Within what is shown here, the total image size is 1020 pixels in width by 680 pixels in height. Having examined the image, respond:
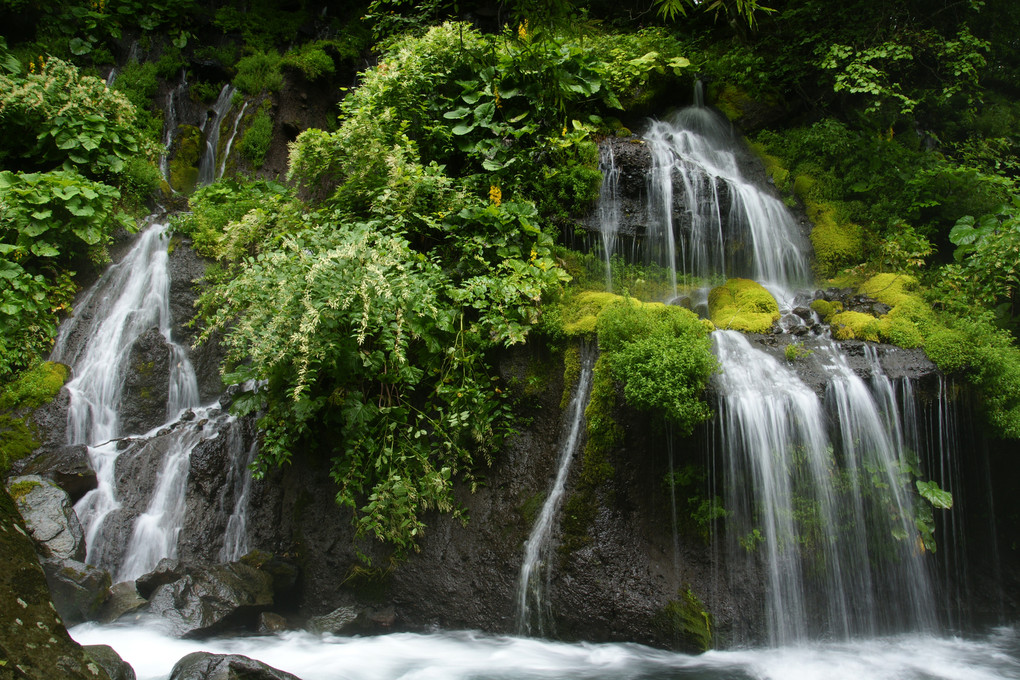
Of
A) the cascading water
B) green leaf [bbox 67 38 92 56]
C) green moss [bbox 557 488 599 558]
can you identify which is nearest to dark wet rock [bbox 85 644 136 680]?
the cascading water

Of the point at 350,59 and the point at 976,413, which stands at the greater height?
the point at 350,59

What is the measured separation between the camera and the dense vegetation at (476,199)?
195 inches

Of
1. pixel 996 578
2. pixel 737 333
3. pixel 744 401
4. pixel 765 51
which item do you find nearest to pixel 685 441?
pixel 744 401

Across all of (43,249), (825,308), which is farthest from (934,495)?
(43,249)

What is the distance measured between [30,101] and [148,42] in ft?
16.3

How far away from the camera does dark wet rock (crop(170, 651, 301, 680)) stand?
11.3 feet

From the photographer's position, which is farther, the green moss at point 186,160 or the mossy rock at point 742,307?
the green moss at point 186,160

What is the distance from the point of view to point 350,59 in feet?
39.9

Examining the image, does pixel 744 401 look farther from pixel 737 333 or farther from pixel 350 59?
pixel 350 59

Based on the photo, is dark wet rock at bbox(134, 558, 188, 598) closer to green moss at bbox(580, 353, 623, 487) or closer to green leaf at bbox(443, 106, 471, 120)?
green moss at bbox(580, 353, 623, 487)

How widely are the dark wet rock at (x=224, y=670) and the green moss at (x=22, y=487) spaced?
3.34 m

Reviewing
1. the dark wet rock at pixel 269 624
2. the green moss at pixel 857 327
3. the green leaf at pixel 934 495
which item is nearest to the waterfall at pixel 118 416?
the dark wet rock at pixel 269 624

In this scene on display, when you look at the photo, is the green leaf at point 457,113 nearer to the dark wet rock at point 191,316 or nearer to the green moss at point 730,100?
the dark wet rock at point 191,316

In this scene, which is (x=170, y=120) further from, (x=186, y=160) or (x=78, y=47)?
(x=78, y=47)
